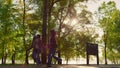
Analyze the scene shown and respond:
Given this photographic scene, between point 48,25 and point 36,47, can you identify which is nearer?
point 36,47

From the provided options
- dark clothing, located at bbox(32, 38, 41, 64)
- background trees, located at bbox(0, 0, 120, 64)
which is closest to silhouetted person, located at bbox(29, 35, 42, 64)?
dark clothing, located at bbox(32, 38, 41, 64)

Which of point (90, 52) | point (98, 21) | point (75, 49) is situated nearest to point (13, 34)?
point (75, 49)

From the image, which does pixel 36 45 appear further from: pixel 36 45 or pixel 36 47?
pixel 36 47

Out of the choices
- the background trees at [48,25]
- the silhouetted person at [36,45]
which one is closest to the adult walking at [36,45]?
the silhouetted person at [36,45]

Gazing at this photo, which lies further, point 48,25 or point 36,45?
point 48,25

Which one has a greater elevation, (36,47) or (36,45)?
(36,45)

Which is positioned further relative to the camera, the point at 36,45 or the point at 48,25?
the point at 48,25

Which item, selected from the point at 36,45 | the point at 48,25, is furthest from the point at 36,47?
the point at 48,25

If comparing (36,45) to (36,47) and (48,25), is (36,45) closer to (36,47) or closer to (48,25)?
(36,47)

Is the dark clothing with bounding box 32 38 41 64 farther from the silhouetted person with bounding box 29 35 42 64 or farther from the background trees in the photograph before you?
the background trees

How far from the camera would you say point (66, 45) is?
4381 centimetres

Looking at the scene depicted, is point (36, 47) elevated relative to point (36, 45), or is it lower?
lower

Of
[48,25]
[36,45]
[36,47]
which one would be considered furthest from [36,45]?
[48,25]

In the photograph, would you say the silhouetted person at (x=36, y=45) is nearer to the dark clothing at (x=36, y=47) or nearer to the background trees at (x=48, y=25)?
the dark clothing at (x=36, y=47)
